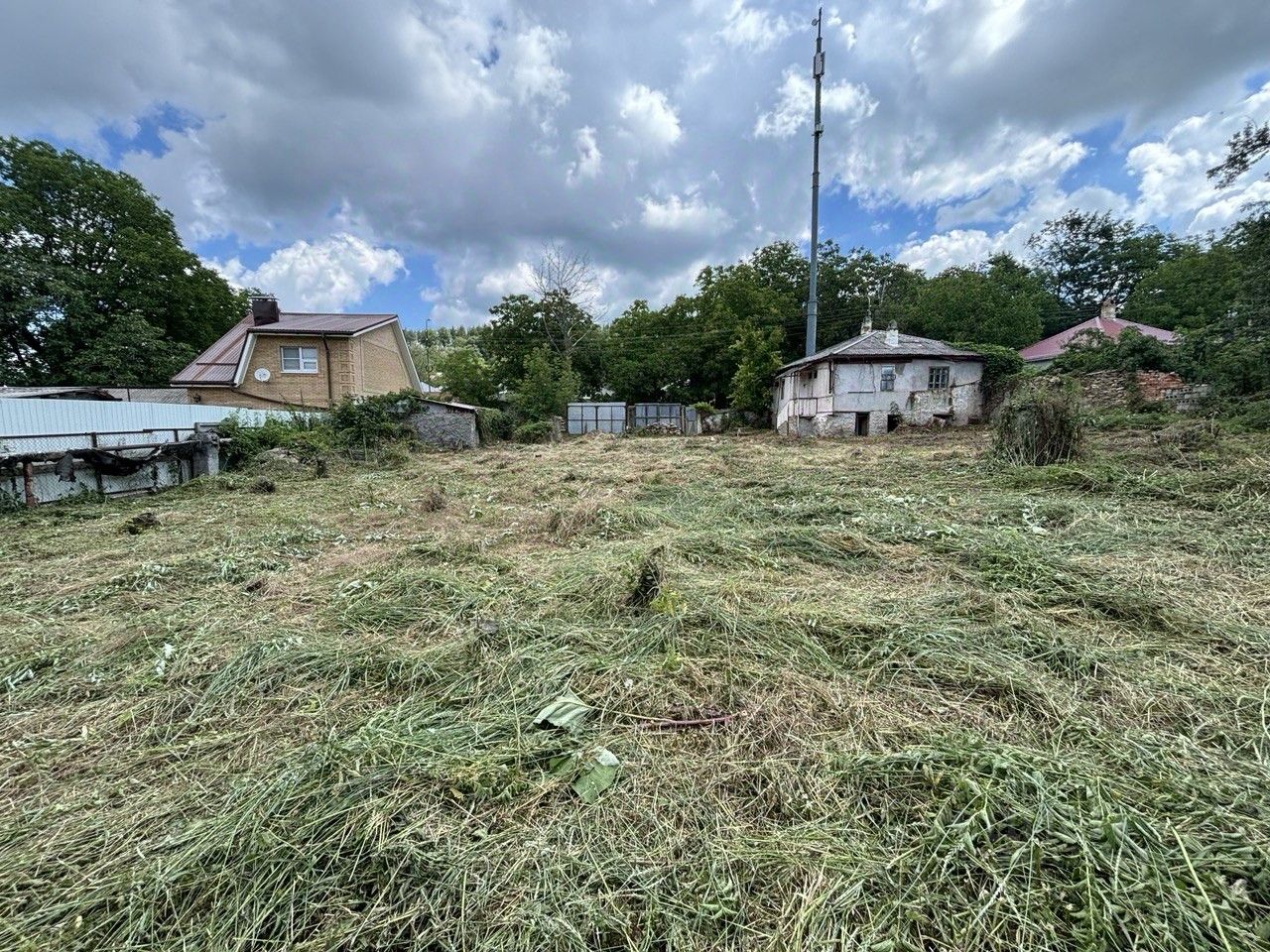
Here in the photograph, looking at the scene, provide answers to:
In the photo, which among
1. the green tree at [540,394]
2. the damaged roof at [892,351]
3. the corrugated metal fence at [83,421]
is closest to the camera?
the corrugated metal fence at [83,421]

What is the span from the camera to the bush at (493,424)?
19484 mm

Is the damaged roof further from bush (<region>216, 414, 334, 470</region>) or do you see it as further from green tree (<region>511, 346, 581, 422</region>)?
bush (<region>216, 414, 334, 470</region>)

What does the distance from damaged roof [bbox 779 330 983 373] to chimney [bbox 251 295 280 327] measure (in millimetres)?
22461

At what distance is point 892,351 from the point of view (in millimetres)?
19672

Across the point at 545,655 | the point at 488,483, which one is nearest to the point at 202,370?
the point at 488,483

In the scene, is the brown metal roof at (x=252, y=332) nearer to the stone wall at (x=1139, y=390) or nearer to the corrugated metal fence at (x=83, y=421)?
the corrugated metal fence at (x=83, y=421)

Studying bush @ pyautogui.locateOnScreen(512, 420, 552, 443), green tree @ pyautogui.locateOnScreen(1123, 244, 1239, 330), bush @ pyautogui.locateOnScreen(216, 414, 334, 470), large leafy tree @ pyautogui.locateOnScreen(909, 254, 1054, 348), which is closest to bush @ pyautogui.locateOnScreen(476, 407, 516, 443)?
bush @ pyautogui.locateOnScreen(512, 420, 552, 443)

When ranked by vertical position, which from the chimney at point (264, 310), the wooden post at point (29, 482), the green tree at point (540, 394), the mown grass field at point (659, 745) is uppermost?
the chimney at point (264, 310)

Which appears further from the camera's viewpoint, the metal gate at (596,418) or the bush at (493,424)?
the metal gate at (596,418)

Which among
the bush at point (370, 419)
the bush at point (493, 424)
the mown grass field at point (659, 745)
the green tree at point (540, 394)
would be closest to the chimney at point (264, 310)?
the bush at point (370, 419)

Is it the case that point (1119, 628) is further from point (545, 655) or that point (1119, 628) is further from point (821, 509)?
point (545, 655)

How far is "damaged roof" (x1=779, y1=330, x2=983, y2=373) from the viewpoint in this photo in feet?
63.6

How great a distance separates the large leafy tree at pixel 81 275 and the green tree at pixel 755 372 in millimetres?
26518

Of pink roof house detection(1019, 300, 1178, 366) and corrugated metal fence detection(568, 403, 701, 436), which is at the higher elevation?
pink roof house detection(1019, 300, 1178, 366)
